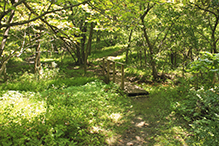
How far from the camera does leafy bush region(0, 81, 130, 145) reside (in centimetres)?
282

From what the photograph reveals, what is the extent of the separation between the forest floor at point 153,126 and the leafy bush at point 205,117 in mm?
277

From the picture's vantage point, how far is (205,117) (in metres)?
4.00

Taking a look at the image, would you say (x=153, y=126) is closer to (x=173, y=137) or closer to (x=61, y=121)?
(x=173, y=137)

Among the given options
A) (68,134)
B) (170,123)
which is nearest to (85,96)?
(68,134)

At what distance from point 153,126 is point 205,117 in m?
1.36

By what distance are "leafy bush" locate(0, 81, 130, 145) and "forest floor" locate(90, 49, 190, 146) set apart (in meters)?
0.34

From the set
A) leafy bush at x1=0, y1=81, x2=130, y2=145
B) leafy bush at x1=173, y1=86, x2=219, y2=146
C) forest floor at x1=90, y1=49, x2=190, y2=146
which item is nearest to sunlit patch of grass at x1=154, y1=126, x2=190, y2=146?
forest floor at x1=90, y1=49, x2=190, y2=146

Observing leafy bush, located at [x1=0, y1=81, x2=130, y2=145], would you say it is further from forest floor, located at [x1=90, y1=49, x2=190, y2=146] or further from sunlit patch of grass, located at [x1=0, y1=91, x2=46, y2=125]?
forest floor, located at [x1=90, y1=49, x2=190, y2=146]

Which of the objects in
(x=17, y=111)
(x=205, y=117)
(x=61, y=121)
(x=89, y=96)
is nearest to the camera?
(x=61, y=121)

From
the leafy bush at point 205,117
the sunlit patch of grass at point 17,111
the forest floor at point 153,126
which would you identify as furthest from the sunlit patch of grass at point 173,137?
the sunlit patch of grass at point 17,111

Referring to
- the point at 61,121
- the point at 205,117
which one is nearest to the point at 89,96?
the point at 61,121

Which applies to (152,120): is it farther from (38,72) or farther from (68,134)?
(38,72)

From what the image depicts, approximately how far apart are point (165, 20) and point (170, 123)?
622cm

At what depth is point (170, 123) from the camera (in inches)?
159
